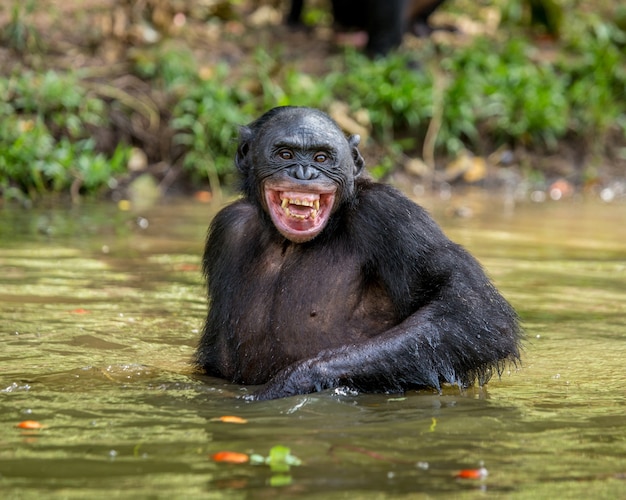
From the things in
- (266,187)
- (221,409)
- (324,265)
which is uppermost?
(266,187)

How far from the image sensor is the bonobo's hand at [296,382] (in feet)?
17.5

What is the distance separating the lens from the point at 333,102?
642 inches

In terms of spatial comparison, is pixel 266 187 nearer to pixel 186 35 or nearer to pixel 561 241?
pixel 561 241

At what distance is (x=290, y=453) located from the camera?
13.7 ft

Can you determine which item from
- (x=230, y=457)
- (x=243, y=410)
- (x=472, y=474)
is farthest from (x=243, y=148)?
(x=472, y=474)

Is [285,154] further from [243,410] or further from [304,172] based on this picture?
[243,410]

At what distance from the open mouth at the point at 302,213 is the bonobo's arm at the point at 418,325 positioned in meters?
0.21

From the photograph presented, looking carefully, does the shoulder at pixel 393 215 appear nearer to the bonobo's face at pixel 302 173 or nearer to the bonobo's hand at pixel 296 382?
the bonobo's face at pixel 302 173

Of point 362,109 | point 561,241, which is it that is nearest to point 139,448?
point 561,241

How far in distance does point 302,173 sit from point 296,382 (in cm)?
106

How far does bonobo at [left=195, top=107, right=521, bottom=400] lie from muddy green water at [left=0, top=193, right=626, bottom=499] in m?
0.20

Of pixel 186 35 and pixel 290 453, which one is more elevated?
pixel 186 35

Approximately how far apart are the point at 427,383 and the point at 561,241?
6.23 m

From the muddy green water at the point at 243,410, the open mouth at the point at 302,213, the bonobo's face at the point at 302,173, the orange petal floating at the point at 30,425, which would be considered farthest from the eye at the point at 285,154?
the orange petal floating at the point at 30,425
